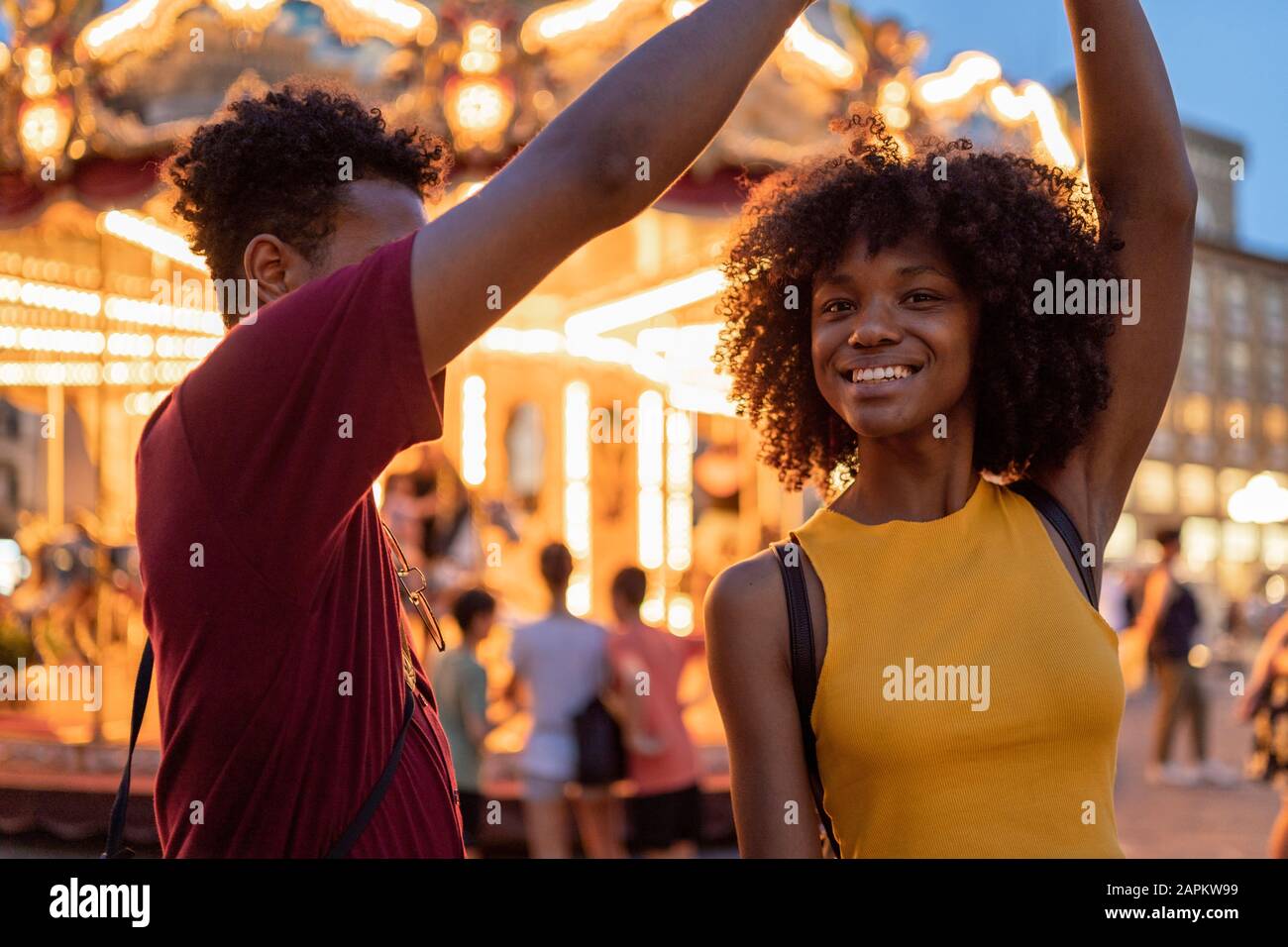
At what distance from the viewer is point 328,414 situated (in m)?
1.11

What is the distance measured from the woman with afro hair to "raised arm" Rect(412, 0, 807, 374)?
2.48 ft

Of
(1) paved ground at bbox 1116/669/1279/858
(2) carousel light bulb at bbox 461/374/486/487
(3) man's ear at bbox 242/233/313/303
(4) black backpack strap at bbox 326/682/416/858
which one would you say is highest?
(2) carousel light bulb at bbox 461/374/486/487

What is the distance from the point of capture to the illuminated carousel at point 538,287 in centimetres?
773

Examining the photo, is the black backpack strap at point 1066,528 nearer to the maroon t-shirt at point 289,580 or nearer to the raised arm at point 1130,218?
the raised arm at point 1130,218

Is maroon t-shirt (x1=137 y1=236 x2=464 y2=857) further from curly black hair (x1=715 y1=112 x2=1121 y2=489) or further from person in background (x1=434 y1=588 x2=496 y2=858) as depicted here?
person in background (x1=434 y1=588 x2=496 y2=858)

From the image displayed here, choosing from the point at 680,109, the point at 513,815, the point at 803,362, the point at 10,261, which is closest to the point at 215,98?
the point at 10,261

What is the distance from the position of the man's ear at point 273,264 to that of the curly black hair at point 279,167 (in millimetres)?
14

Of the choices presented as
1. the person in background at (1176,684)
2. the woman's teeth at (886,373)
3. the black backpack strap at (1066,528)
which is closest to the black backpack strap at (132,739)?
the woman's teeth at (886,373)

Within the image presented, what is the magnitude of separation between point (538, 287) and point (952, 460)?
4702mm

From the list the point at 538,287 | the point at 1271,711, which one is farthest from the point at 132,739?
the point at 538,287

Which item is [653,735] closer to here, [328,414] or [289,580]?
[289,580]

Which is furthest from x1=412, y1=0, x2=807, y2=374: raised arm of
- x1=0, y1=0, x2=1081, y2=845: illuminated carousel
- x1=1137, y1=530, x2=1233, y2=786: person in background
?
x1=1137, y1=530, x2=1233, y2=786: person in background

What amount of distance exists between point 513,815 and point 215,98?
6.74m

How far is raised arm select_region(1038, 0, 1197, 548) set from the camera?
1.74m
